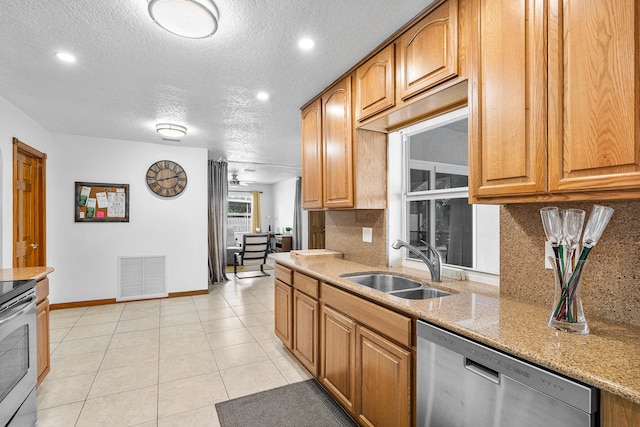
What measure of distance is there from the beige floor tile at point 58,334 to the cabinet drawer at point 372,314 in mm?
3167

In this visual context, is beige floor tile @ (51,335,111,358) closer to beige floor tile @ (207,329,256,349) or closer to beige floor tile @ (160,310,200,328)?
beige floor tile @ (160,310,200,328)

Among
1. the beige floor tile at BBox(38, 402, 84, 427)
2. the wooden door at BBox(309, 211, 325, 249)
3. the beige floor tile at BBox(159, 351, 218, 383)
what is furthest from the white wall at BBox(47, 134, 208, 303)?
the wooden door at BBox(309, 211, 325, 249)

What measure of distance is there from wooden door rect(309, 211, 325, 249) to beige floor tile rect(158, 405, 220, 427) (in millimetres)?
6323

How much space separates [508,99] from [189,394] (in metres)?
2.75

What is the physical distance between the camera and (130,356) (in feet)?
9.75

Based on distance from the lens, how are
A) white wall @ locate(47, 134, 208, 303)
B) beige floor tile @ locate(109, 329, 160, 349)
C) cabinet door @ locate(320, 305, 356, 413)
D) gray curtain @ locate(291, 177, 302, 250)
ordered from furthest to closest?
gray curtain @ locate(291, 177, 302, 250) → white wall @ locate(47, 134, 208, 303) → beige floor tile @ locate(109, 329, 160, 349) → cabinet door @ locate(320, 305, 356, 413)

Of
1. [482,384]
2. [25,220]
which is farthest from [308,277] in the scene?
[25,220]

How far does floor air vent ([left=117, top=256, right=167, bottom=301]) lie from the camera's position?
15.6ft

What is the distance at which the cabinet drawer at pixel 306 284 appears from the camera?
2.41m

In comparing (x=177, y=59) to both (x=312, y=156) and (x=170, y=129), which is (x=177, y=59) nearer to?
(x=312, y=156)

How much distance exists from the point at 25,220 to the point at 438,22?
4796mm

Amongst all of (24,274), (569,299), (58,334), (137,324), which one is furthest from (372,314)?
(58,334)

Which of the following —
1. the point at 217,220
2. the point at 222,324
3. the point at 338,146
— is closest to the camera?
the point at 338,146

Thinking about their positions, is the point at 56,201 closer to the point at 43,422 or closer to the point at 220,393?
the point at 43,422
